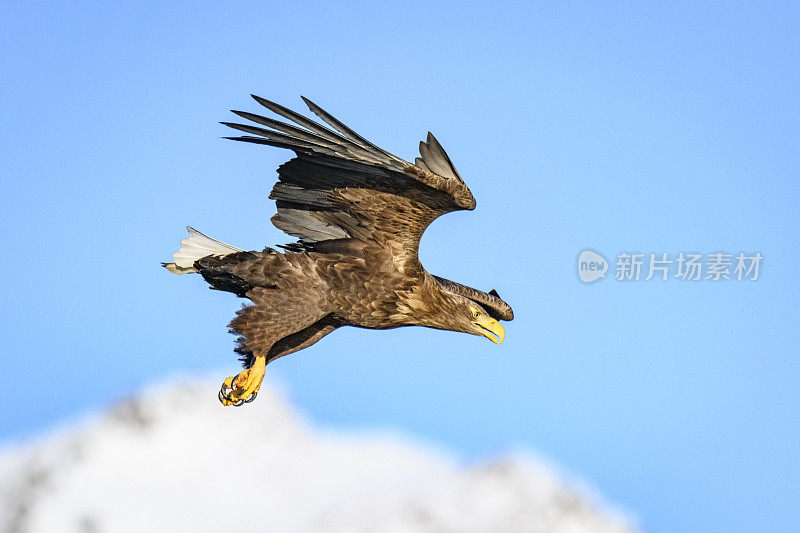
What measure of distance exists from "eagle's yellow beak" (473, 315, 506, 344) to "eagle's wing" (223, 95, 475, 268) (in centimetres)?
88

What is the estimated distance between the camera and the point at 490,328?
9.60 metres

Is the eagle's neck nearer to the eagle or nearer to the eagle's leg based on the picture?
the eagle

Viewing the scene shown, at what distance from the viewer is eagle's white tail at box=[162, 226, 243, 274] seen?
31.5 ft

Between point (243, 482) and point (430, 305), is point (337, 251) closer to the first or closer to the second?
point (430, 305)

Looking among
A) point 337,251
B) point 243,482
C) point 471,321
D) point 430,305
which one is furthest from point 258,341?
point 243,482

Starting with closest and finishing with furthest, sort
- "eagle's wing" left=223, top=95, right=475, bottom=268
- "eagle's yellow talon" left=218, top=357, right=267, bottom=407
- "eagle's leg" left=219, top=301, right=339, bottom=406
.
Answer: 1. "eagle's wing" left=223, top=95, right=475, bottom=268
2. "eagle's leg" left=219, top=301, right=339, bottom=406
3. "eagle's yellow talon" left=218, top=357, right=267, bottom=407

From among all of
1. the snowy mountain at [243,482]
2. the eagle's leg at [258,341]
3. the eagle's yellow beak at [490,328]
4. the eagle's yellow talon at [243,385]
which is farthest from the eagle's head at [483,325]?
the snowy mountain at [243,482]

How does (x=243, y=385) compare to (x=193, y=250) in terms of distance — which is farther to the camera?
(x=193, y=250)

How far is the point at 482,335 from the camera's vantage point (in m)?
9.62

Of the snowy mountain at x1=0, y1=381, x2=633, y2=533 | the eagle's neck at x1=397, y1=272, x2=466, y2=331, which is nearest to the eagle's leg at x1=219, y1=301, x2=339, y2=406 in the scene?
the eagle's neck at x1=397, y1=272, x2=466, y2=331

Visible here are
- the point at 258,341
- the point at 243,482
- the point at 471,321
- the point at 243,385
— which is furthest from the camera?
the point at 243,482

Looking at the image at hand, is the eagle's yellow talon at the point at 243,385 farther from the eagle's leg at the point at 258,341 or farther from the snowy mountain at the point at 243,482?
the snowy mountain at the point at 243,482

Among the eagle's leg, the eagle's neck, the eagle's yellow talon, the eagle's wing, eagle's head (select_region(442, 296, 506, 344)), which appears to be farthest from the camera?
eagle's head (select_region(442, 296, 506, 344))

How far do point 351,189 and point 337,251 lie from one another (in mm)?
552
